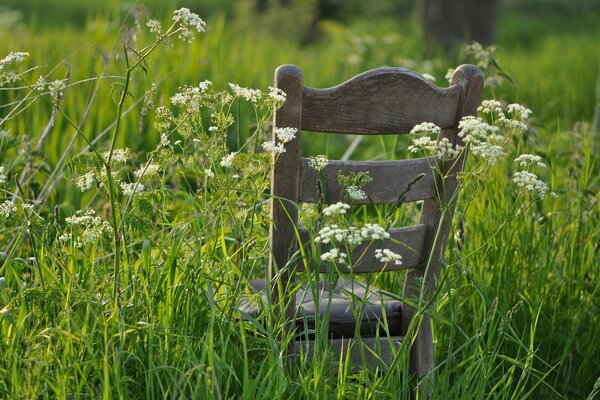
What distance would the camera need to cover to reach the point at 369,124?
96.1 inches

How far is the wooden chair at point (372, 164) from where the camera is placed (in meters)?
Answer: 2.37

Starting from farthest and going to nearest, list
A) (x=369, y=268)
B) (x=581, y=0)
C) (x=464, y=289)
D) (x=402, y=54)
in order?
(x=581, y=0), (x=402, y=54), (x=464, y=289), (x=369, y=268)

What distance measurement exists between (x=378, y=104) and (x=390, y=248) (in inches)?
17.3

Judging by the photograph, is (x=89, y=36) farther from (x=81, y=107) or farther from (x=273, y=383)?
(x=273, y=383)

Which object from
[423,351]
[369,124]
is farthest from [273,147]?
[423,351]

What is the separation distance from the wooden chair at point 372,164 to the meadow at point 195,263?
7 centimetres

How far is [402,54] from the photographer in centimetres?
877

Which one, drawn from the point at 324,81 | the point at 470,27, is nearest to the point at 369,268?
the point at 324,81

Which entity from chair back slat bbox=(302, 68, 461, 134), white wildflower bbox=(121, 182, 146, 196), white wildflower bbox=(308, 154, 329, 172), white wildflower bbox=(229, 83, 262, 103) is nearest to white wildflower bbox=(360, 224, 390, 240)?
white wildflower bbox=(308, 154, 329, 172)

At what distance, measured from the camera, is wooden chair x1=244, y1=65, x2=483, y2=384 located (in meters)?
2.37

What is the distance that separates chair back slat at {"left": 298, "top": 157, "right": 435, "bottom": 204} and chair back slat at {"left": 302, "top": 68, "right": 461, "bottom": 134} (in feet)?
0.30

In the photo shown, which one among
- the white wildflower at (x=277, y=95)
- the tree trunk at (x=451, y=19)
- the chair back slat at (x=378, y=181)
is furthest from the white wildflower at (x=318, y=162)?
the tree trunk at (x=451, y=19)

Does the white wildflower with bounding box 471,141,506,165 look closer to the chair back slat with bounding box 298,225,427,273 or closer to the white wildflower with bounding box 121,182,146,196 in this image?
the chair back slat with bounding box 298,225,427,273

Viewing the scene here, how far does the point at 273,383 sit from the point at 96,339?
0.48 meters
